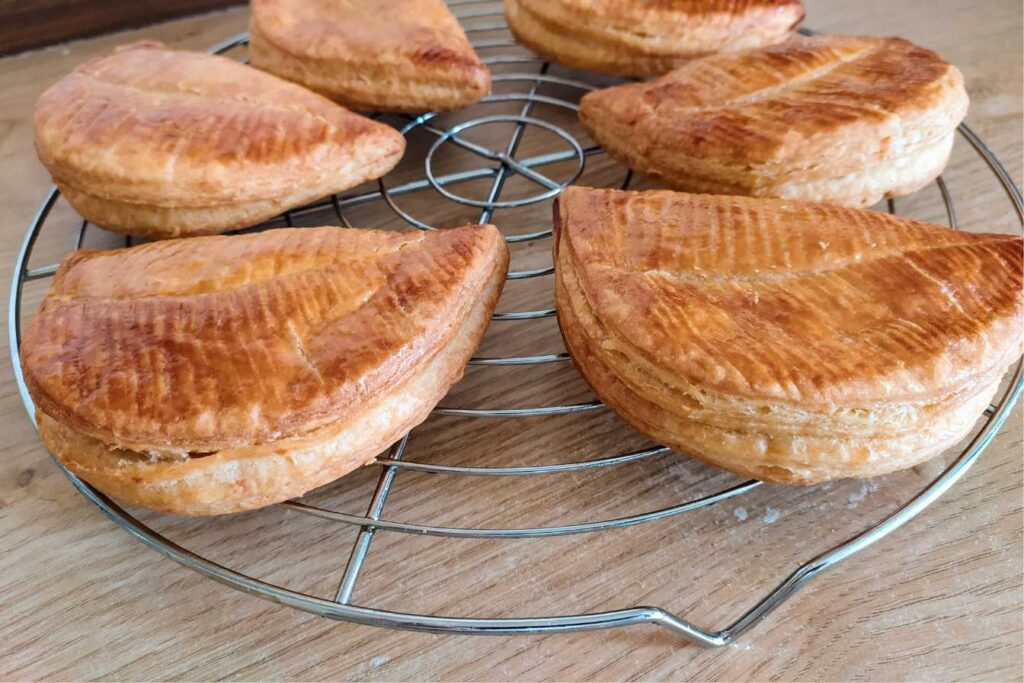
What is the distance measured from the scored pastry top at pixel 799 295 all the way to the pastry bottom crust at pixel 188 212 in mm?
658

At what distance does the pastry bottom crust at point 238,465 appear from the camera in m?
1.44

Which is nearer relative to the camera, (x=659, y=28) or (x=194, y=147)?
(x=194, y=147)

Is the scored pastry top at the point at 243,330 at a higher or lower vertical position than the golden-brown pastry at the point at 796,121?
lower

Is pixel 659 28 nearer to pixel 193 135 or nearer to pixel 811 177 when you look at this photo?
pixel 811 177

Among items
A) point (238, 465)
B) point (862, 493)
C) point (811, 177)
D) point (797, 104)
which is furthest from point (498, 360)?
point (797, 104)

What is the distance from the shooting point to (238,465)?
4.75 ft

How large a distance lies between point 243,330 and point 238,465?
242 millimetres

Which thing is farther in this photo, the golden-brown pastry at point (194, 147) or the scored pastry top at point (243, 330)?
the golden-brown pastry at point (194, 147)

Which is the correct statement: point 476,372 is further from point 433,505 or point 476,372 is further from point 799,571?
point 799,571

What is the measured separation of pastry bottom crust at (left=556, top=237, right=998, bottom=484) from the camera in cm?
146

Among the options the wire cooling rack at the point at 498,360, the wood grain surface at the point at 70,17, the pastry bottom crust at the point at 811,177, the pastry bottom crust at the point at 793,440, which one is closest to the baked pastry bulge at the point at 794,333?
the pastry bottom crust at the point at 793,440

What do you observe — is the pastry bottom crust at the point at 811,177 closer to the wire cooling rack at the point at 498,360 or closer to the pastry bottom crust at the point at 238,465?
the wire cooling rack at the point at 498,360

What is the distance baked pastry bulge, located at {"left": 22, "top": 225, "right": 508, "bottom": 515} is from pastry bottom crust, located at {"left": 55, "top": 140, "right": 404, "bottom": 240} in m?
0.35

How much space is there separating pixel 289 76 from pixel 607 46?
36.9 inches
